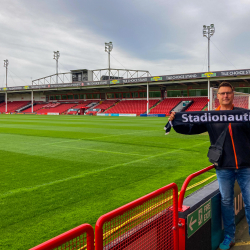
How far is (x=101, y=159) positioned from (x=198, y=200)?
577cm

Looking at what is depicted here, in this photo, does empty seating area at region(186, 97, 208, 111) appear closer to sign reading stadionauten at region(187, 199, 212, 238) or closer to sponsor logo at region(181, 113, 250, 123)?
sign reading stadionauten at region(187, 199, 212, 238)

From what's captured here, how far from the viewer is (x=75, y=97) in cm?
6669

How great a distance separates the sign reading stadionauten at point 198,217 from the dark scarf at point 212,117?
1074mm

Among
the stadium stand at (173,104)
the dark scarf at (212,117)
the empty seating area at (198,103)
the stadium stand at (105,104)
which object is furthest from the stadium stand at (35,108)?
the dark scarf at (212,117)

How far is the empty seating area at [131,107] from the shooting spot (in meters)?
50.6

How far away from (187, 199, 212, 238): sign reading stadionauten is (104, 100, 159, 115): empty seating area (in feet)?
150

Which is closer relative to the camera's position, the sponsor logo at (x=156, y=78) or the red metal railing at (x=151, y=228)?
the red metal railing at (x=151, y=228)

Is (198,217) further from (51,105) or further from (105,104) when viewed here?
(51,105)

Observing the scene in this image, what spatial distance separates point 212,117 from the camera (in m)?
3.03

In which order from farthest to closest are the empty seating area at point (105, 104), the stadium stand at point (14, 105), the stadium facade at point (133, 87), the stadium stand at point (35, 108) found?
the stadium stand at point (14, 105) → the stadium stand at point (35, 108) → the empty seating area at point (105, 104) → the stadium facade at point (133, 87)

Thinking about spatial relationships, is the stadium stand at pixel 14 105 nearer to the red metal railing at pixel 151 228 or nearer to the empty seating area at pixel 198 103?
the empty seating area at pixel 198 103

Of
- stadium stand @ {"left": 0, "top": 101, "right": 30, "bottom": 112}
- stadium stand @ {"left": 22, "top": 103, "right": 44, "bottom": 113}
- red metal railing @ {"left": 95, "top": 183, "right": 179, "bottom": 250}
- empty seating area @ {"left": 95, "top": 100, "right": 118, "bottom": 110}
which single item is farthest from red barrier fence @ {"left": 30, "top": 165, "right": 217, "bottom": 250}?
stadium stand @ {"left": 0, "top": 101, "right": 30, "bottom": 112}

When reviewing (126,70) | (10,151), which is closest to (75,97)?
(126,70)

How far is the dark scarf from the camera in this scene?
293 centimetres
